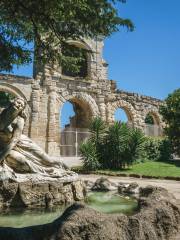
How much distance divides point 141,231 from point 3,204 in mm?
2474

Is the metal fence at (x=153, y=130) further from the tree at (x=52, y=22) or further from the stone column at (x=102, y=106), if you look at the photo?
the tree at (x=52, y=22)

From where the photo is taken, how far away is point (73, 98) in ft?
72.6

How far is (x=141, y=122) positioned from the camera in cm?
2522

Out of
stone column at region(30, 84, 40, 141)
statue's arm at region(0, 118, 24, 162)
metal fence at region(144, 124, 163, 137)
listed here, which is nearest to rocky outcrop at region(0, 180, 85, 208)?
statue's arm at region(0, 118, 24, 162)

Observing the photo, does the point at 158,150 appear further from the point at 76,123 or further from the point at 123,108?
the point at 76,123

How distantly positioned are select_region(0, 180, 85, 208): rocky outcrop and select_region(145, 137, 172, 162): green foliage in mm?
15487

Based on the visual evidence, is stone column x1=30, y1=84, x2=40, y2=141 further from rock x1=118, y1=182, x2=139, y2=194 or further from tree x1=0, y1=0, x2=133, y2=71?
rock x1=118, y1=182, x2=139, y2=194

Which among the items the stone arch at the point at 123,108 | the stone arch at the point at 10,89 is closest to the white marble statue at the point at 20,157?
the stone arch at the point at 10,89

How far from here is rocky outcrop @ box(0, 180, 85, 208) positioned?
447cm

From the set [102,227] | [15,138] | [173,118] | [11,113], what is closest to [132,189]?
[15,138]

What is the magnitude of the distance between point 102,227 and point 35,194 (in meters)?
2.31

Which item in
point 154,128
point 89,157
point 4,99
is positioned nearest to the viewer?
point 89,157

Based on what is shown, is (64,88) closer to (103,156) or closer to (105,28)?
(103,156)

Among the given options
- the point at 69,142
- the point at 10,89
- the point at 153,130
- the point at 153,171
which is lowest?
the point at 153,171
